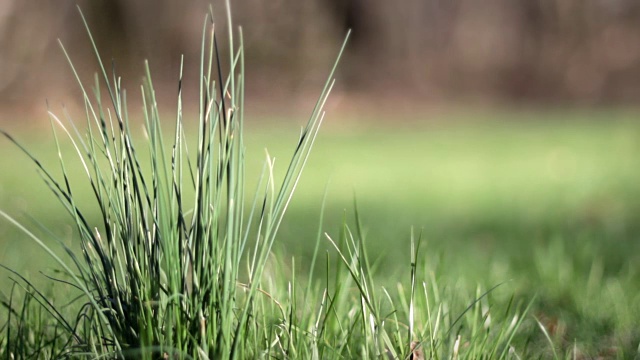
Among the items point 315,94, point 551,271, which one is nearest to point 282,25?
point 315,94

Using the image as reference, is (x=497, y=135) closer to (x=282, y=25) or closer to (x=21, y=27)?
(x=282, y=25)

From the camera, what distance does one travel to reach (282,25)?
12.3m

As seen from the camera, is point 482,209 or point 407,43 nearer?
point 482,209

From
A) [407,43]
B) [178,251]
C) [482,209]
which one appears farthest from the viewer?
[407,43]

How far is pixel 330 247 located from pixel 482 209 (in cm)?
161

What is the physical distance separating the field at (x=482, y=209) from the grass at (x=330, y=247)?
2cm

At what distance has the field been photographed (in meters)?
2.12

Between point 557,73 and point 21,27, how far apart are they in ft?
26.3

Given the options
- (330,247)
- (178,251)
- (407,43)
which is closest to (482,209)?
→ (330,247)

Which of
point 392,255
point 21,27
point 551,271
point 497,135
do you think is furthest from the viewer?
point 21,27

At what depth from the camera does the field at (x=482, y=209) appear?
212cm

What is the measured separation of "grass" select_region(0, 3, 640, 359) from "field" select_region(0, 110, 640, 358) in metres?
0.02

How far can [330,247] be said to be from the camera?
11.7 ft

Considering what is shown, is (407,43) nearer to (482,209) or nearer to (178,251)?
(482,209)
